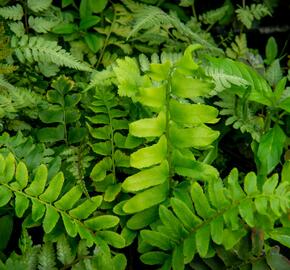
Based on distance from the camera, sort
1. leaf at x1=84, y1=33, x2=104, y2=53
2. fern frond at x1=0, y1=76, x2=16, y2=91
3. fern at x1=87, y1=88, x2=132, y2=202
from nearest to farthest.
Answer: fern at x1=87, y1=88, x2=132, y2=202 → fern frond at x1=0, y1=76, x2=16, y2=91 → leaf at x1=84, y1=33, x2=104, y2=53

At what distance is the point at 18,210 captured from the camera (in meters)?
1.47

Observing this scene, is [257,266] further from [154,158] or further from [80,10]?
Result: [80,10]

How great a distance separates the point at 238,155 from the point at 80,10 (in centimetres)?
94

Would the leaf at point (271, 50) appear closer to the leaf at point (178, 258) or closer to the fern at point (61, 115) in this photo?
the fern at point (61, 115)

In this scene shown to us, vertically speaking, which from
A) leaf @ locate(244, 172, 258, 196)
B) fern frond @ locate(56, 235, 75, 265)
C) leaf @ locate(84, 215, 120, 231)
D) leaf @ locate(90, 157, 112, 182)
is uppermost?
leaf @ locate(244, 172, 258, 196)

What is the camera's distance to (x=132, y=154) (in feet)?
4.88

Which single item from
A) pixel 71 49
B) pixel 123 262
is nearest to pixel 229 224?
pixel 123 262

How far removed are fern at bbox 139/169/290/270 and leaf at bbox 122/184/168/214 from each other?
0.18 ft

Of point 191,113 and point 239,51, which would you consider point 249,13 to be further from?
point 191,113

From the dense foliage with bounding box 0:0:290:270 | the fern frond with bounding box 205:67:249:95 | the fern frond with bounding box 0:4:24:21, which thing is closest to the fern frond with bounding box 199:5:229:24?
the dense foliage with bounding box 0:0:290:270

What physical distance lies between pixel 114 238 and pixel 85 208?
128 millimetres

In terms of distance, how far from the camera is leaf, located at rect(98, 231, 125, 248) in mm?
1557

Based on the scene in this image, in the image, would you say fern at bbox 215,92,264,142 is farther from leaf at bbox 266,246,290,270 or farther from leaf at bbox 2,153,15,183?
leaf at bbox 2,153,15,183

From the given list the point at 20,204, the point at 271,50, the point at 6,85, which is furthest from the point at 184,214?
the point at 271,50
